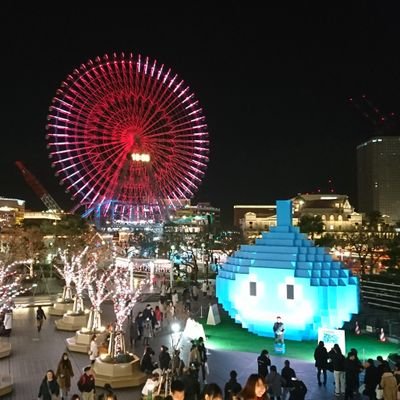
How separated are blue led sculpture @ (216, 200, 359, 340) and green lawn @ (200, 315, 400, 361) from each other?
1.94 feet

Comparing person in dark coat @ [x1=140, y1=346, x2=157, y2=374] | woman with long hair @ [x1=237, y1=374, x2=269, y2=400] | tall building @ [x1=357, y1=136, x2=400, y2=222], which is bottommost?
person in dark coat @ [x1=140, y1=346, x2=157, y2=374]

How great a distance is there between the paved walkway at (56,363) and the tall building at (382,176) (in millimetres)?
136576

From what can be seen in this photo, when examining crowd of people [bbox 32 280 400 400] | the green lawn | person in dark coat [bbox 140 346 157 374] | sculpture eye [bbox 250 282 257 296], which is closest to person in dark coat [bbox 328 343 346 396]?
crowd of people [bbox 32 280 400 400]

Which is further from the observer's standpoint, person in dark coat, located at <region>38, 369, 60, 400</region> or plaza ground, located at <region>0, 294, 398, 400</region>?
plaza ground, located at <region>0, 294, 398, 400</region>

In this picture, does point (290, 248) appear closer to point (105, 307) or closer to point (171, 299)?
point (171, 299)

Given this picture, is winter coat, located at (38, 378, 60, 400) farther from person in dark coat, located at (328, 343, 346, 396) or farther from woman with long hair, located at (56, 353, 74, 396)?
person in dark coat, located at (328, 343, 346, 396)

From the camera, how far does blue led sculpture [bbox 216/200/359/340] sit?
2062 centimetres

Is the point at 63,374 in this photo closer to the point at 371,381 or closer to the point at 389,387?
the point at 371,381

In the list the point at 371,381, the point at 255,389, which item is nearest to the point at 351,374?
the point at 371,381

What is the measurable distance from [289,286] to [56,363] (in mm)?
8961

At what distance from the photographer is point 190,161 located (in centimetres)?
4341

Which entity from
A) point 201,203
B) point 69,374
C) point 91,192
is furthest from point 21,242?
point 201,203

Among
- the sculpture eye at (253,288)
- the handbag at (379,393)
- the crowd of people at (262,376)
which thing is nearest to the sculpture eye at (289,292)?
the sculpture eye at (253,288)

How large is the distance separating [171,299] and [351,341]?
11383 mm
